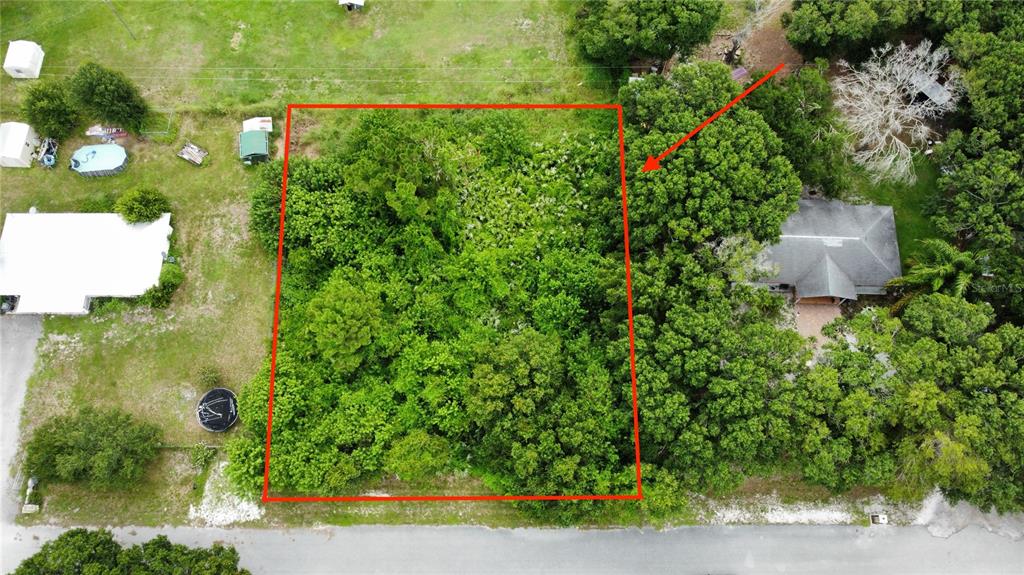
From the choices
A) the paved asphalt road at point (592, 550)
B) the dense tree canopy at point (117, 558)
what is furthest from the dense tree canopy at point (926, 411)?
the dense tree canopy at point (117, 558)

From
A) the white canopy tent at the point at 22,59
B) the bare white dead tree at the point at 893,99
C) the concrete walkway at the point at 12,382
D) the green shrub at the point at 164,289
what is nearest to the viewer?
the concrete walkway at the point at 12,382

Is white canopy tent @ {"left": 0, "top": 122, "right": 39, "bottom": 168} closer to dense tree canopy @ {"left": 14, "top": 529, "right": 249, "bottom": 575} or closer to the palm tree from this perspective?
dense tree canopy @ {"left": 14, "top": 529, "right": 249, "bottom": 575}

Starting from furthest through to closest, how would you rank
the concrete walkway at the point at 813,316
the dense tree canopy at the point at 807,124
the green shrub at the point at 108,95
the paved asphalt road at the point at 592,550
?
1. the green shrub at the point at 108,95
2. the concrete walkway at the point at 813,316
3. the dense tree canopy at the point at 807,124
4. the paved asphalt road at the point at 592,550

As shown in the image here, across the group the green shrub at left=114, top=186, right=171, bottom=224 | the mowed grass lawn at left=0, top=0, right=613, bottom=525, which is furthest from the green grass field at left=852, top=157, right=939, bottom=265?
the green shrub at left=114, top=186, right=171, bottom=224

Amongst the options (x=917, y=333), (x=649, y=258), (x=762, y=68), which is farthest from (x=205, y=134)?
(x=917, y=333)

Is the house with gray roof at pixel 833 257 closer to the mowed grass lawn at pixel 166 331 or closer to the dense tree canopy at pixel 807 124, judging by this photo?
the dense tree canopy at pixel 807 124

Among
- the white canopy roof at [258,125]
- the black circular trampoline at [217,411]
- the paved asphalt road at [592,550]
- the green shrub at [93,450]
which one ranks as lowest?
the paved asphalt road at [592,550]

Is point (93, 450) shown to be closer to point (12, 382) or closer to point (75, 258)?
point (12, 382)
